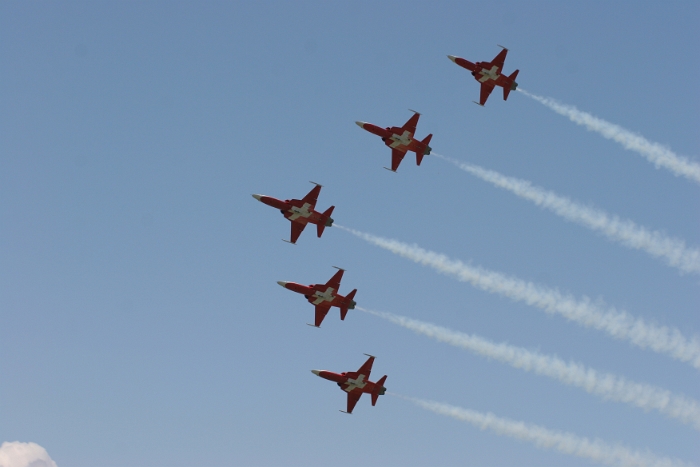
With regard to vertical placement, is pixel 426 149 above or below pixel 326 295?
above

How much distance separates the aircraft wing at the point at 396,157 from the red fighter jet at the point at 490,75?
12.0m

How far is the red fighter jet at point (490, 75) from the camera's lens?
5340 inches

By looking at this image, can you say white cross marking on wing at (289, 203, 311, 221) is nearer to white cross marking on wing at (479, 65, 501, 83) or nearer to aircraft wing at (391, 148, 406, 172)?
aircraft wing at (391, 148, 406, 172)

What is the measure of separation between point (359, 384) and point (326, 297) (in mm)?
12135

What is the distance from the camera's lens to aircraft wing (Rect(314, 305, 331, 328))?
444ft

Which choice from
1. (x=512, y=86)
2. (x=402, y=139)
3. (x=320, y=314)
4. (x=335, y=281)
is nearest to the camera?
(x=335, y=281)

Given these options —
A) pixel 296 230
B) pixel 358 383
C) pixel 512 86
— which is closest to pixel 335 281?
pixel 296 230

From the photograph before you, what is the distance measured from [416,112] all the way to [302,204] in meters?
19.4

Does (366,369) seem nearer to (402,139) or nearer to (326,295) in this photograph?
(326,295)

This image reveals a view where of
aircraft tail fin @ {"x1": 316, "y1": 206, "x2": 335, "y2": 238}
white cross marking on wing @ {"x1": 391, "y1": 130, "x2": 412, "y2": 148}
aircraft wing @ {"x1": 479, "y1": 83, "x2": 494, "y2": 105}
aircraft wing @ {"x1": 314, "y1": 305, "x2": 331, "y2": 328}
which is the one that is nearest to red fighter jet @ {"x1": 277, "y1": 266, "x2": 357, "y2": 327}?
aircraft wing @ {"x1": 314, "y1": 305, "x2": 331, "y2": 328}

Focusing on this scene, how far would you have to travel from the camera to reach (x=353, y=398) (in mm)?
135750

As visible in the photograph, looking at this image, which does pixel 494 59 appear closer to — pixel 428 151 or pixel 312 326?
pixel 428 151

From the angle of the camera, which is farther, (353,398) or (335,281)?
(353,398)

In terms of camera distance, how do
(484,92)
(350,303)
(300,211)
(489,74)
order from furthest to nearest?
(484,92) → (489,74) → (300,211) → (350,303)
